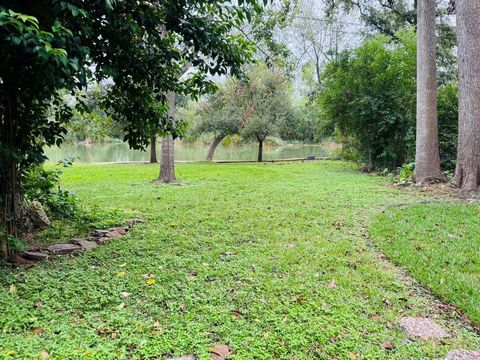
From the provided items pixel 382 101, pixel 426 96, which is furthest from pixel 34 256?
pixel 382 101

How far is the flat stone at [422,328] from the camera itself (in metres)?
1.95

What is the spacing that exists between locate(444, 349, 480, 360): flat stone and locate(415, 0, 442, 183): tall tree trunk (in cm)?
603

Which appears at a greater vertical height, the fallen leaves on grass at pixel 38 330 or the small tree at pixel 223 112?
the small tree at pixel 223 112

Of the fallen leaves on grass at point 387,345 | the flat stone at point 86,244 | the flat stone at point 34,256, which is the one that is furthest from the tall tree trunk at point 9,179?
the fallen leaves on grass at point 387,345

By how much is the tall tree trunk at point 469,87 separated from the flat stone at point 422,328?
4.81 m

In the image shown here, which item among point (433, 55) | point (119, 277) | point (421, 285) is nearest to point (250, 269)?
point (119, 277)

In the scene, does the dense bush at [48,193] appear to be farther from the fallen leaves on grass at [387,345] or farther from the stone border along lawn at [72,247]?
the fallen leaves on grass at [387,345]

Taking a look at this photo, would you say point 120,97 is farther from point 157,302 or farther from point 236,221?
point 157,302

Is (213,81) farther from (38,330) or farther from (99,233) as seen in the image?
(38,330)

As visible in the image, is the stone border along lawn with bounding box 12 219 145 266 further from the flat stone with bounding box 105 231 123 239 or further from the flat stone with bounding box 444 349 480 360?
the flat stone with bounding box 444 349 480 360

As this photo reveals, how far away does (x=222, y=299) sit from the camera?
7.43ft

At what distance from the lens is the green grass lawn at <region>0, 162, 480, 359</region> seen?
179cm

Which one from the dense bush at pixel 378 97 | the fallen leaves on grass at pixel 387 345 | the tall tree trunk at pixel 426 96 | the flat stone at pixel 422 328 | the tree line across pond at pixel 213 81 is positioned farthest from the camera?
the dense bush at pixel 378 97

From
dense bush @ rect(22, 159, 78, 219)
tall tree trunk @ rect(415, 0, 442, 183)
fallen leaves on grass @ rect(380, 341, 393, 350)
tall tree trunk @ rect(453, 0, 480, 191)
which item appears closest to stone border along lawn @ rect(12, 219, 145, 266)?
dense bush @ rect(22, 159, 78, 219)
